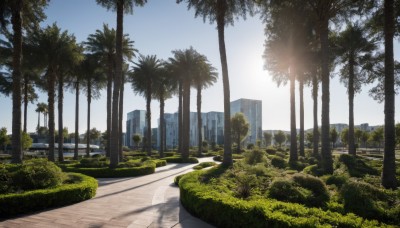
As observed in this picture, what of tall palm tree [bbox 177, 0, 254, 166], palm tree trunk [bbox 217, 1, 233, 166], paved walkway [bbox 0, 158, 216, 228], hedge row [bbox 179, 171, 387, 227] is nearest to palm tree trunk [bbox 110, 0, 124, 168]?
tall palm tree [bbox 177, 0, 254, 166]

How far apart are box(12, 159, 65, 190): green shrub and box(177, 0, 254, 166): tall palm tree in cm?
941

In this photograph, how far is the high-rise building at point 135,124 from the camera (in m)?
184

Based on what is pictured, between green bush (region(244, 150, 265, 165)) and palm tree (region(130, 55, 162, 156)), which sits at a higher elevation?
palm tree (region(130, 55, 162, 156))

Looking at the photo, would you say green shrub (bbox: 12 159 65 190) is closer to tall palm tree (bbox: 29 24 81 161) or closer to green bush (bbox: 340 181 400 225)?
green bush (bbox: 340 181 400 225)

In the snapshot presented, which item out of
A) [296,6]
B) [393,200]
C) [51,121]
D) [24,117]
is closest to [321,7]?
[296,6]

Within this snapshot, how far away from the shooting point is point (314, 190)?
899cm

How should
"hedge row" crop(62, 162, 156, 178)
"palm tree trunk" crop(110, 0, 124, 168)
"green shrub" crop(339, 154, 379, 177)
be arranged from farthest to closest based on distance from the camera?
1. "palm tree trunk" crop(110, 0, 124, 168)
2. "hedge row" crop(62, 162, 156, 178)
3. "green shrub" crop(339, 154, 379, 177)

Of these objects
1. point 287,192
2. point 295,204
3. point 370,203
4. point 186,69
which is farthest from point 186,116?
point 370,203

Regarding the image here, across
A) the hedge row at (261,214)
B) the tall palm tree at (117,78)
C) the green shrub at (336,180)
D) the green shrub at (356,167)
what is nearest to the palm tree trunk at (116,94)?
the tall palm tree at (117,78)

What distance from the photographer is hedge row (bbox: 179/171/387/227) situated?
5672 millimetres

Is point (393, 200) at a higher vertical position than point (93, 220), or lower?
higher

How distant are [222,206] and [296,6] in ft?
45.4

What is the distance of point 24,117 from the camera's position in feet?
119

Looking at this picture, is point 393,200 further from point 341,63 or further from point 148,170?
point 341,63
